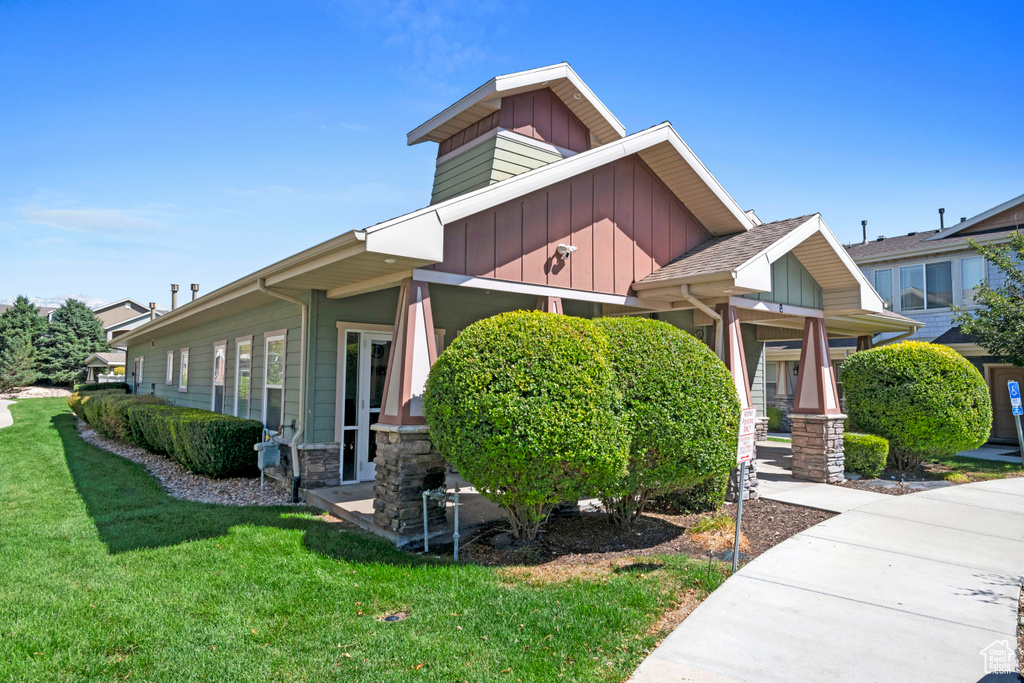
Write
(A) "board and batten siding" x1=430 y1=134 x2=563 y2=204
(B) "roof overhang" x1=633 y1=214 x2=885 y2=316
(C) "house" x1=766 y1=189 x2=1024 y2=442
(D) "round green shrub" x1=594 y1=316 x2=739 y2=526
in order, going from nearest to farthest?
(D) "round green shrub" x1=594 y1=316 x2=739 y2=526
(B) "roof overhang" x1=633 y1=214 x2=885 y2=316
(A) "board and batten siding" x1=430 y1=134 x2=563 y2=204
(C) "house" x1=766 y1=189 x2=1024 y2=442

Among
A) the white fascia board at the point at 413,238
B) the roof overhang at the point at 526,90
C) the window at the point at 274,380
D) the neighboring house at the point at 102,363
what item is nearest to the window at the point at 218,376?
the window at the point at 274,380

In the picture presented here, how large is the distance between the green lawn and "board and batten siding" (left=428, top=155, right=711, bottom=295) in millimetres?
3376

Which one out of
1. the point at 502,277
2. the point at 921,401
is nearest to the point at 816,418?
the point at 921,401

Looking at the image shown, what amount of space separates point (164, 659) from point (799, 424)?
967 centimetres

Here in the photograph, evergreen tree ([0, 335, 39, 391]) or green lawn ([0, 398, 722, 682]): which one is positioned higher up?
evergreen tree ([0, 335, 39, 391])

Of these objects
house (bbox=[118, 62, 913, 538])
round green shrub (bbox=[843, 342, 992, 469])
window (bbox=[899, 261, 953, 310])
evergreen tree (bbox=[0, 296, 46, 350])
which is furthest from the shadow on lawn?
evergreen tree (bbox=[0, 296, 46, 350])

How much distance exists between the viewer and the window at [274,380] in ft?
31.4

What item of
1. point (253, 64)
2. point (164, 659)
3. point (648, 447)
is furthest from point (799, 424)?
point (253, 64)

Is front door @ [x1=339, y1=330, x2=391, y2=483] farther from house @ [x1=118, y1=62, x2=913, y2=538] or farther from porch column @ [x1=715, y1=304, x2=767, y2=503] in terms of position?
porch column @ [x1=715, y1=304, x2=767, y2=503]

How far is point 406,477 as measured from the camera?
614cm

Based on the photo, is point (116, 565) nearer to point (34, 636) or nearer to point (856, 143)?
point (34, 636)

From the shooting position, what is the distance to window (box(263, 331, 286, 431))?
9.57 metres

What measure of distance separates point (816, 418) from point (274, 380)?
919cm

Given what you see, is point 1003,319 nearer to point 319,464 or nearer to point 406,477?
point 406,477
